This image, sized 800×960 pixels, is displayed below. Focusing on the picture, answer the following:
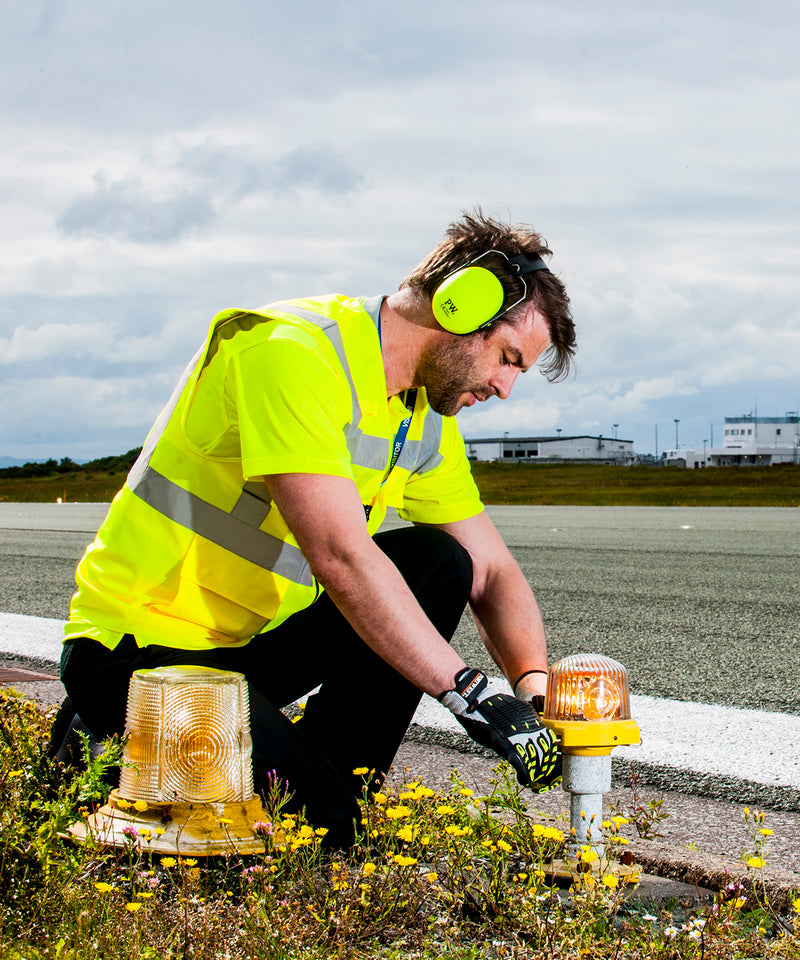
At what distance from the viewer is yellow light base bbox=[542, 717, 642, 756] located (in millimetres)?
2387

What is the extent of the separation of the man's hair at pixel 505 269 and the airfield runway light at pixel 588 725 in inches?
42.4

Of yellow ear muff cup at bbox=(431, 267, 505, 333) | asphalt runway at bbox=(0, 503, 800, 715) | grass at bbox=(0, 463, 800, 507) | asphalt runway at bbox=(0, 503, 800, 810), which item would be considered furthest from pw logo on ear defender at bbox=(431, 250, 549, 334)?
grass at bbox=(0, 463, 800, 507)

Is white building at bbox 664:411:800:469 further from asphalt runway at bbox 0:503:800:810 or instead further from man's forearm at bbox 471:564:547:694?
man's forearm at bbox 471:564:547:694

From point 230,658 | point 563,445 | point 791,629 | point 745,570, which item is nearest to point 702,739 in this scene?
point 230,658

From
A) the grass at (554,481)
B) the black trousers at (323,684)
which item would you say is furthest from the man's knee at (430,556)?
the grass at (554,481)

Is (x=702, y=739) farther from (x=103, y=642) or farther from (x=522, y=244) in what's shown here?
(x=103, y=642)

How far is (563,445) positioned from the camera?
5182 inches

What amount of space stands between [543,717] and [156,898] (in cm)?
100

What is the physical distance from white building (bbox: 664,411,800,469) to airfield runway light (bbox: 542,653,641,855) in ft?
414

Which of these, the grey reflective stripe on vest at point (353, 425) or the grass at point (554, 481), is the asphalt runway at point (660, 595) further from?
the grass at point (554, 481)

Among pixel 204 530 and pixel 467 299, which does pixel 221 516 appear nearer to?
pixel 204 530

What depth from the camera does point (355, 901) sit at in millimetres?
2275

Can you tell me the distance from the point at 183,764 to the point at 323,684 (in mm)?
635

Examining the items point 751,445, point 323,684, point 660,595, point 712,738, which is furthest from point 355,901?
point 751,445
